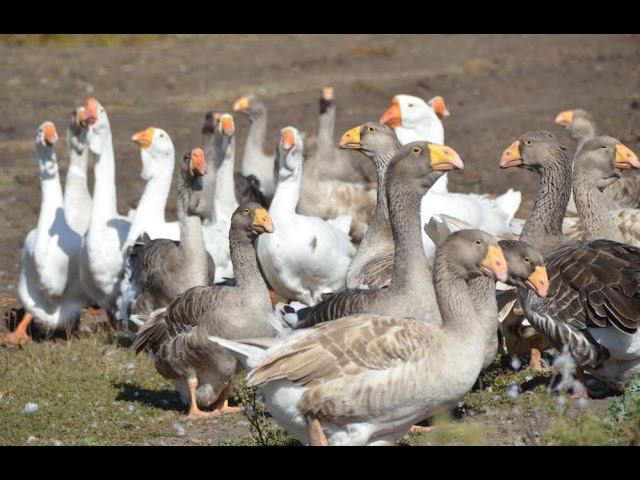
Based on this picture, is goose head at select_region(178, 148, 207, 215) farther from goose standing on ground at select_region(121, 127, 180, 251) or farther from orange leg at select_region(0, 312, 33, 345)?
orange leg at select_region(0, 312, 33, 345)

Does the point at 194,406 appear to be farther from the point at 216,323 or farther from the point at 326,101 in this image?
the point at 326,101

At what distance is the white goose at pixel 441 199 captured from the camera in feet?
35.4

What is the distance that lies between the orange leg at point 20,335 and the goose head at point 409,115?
4434mm

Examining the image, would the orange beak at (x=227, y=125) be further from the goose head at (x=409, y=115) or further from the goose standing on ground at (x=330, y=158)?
the goose standing on ground at (x=330, y=158)

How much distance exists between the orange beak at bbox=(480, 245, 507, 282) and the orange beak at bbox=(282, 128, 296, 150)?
514 cm

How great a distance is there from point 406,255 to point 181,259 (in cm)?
323

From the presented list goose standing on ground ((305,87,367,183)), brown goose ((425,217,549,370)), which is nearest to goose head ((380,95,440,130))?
goose standing on ground ((305,87,367,183))

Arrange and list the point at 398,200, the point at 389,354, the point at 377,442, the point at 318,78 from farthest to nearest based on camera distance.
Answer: the point at 318,78 → the point at 398,200 → the point at 377,442 → the point at 389,354

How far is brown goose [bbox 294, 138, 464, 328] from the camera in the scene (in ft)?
23.6

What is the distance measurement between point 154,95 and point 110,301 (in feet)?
36.4
